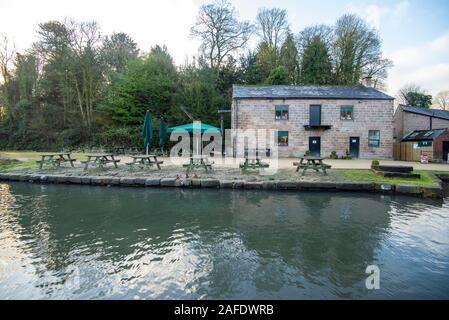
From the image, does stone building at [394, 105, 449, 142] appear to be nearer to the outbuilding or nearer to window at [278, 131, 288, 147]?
the outbuilding

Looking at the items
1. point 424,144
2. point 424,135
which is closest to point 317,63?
point 424,135

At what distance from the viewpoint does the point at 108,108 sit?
70.6ft

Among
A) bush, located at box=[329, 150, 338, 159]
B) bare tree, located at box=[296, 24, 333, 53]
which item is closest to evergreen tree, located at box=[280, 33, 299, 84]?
bare tree, located at box=[296, 24, 333, 53]

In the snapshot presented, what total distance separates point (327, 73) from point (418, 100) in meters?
13.2

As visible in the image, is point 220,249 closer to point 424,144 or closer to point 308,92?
point 308,92

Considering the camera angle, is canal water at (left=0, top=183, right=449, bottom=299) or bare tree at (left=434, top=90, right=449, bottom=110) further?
bare tree at (left=434, top=90, right=449, bottom=110)

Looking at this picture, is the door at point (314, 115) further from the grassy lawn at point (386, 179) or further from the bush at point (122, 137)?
the bush at point (122, 137)

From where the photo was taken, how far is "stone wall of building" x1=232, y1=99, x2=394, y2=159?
60.8ft

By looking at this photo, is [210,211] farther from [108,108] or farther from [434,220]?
[108,108]

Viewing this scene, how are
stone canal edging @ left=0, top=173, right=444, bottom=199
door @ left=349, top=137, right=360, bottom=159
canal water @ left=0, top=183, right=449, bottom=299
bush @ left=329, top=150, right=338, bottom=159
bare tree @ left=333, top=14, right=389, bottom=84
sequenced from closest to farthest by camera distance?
canal water @ left=0, top=183, right=449, bottom=299
stone canal edging @ left=0, top=173, right=444, bottom=199
bush @ left=329, top=150, right=338, bottom=159
door @ left=349, top=137, right=360, bottom=159
bare tree @ left=333, top=14, right=389, bottom=84

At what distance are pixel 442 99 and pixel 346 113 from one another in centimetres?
2596

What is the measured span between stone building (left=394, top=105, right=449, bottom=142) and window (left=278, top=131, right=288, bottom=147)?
10934mm

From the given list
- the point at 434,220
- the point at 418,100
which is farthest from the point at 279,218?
the point at 418,100

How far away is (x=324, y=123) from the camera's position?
18.8 metres
